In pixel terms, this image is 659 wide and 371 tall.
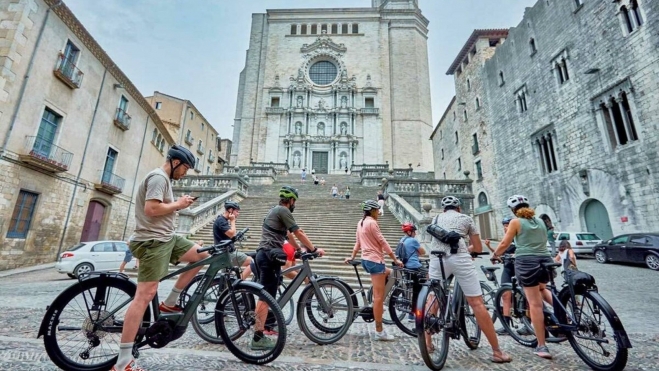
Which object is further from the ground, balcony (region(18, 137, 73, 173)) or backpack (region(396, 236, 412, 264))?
balcony (region(18, 137, 73, 173))

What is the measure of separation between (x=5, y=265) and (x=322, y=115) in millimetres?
30553

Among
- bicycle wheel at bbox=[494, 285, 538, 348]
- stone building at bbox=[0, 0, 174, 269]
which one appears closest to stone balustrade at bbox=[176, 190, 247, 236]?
stone building at bbox=[0, 0, 174, 269]

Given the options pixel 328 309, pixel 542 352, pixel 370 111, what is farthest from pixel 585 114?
pixel 370 111

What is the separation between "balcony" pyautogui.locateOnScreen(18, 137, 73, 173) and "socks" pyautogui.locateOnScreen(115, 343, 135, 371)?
507 inches

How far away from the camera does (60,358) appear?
2.32m

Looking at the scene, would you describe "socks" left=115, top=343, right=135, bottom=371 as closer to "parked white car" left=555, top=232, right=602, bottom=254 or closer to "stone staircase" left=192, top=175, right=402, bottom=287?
"stone staircase" left=192, top=175, right=402, bottom=287

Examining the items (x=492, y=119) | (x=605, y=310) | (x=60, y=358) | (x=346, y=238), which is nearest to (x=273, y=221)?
(x=60, y=358)

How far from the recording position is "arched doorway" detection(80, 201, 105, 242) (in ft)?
46.8

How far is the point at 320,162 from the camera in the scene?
3456 centimetres

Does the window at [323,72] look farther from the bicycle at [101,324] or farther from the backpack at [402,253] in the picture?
the bicycle at [101,324]

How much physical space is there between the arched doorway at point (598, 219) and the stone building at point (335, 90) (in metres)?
21.3

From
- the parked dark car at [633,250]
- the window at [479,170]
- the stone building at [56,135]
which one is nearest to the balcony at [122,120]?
the stone building at [56,135]

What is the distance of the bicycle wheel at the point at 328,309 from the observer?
3.48m

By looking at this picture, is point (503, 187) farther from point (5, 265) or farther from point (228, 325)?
point (5, 265)
